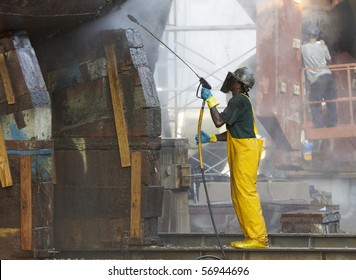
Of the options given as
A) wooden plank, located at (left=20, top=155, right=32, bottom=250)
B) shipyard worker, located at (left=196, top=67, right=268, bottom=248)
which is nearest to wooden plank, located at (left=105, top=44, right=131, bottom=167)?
shipyard worker, located at (left=196, top=67, right=268, bottom=248)

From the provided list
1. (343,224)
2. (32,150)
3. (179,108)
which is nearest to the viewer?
(32,150)

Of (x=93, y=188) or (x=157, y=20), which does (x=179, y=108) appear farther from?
(x=93, y=188)

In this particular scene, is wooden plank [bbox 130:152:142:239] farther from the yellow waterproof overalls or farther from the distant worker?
the distant worker

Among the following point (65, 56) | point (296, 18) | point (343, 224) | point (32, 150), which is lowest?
point (343, 224)

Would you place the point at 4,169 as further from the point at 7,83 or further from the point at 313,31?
the point at 313,31

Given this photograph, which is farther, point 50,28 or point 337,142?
point 337,142

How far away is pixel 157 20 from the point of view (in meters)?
11.7

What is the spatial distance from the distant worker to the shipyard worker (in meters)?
6.25

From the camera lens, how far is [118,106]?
391 inches

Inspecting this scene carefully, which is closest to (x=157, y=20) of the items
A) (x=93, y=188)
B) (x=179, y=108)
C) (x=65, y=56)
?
(x=65, y=56)

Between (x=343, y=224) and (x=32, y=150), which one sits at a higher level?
(x=32, y=150)

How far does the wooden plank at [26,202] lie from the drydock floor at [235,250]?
620 millimetres

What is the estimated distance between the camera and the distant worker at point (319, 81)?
50.0 feet

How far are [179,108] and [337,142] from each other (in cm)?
665
